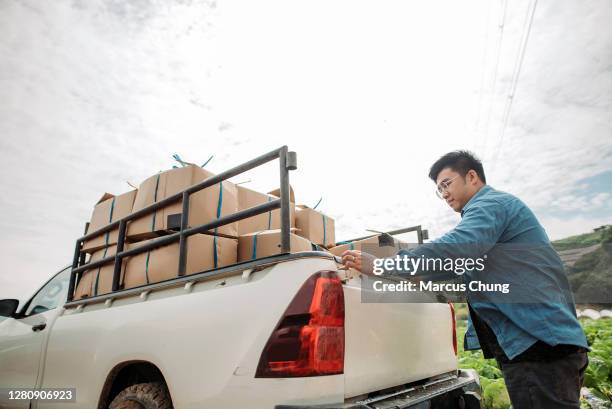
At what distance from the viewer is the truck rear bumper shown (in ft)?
4.99

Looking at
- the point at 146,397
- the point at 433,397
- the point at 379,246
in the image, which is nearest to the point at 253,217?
the point at 379,246

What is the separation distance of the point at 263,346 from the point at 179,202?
1.24 metres

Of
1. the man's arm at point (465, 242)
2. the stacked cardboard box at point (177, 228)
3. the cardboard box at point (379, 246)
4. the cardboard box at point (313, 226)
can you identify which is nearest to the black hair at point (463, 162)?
the man's arm at point (465, 242)

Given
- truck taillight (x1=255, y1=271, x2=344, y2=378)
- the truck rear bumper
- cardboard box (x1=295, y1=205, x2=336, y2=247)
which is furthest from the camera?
cardboard box (x1=295, y1=205, x2=336, y2=247)

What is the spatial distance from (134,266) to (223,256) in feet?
2.07

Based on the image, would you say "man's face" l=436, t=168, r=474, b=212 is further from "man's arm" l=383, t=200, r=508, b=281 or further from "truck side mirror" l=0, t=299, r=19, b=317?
"truck side mirror" l=0, t=299, r=19, b=317

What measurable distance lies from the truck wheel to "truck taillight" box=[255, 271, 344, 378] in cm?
69

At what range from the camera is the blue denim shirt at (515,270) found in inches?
65.3

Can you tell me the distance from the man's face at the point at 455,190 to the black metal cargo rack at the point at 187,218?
3.50 ft

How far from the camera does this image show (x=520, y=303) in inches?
67.1

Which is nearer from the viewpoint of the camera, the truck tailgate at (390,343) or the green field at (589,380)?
the truck tailgate at (390,343)

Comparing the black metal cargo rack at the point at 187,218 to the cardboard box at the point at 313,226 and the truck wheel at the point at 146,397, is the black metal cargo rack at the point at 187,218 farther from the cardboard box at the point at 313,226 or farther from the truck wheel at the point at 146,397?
the cardboard box at the point at 313,226

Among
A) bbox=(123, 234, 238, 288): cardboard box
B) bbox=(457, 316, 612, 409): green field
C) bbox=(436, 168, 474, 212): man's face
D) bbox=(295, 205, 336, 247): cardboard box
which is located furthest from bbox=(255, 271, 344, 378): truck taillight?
bbox=(457, 316, 612, 409): green field

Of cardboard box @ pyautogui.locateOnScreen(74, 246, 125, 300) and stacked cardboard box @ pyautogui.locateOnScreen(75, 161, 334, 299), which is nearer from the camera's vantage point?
stacked cardboard box @ pyautogui.locateOnScreen(75, 161, 334, 299)
